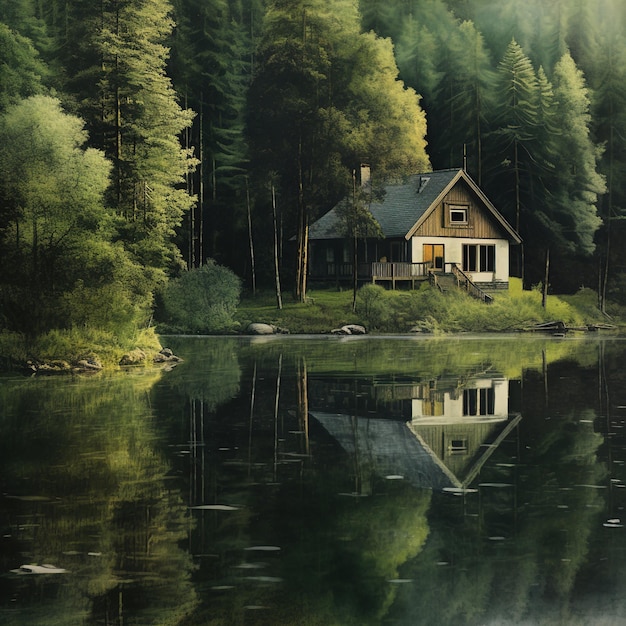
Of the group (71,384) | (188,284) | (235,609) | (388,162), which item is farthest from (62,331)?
(388,162)

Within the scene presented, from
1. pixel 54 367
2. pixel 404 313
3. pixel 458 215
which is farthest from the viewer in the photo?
pixel 458 215

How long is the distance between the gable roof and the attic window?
1.20m

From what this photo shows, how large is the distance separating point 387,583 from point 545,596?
1.27 metres

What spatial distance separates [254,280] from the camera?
63469mm

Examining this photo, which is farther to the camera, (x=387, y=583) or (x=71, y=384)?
(x=71, y=384)

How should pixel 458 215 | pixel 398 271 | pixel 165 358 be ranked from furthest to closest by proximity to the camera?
pixel 458 215, pixel 398 271, pixel 165 358

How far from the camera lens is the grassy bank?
5362cm

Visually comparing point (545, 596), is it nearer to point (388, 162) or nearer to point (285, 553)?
point (285, 553)

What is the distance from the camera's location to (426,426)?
19.7 meters

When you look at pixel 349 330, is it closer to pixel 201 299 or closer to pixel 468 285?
pixel 201 299

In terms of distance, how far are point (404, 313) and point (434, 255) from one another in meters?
10.9

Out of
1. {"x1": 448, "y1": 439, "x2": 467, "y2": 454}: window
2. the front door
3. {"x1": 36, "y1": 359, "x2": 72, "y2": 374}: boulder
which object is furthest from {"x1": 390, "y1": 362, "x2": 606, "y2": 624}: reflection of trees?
the front door

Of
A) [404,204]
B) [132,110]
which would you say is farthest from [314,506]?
[404,204]

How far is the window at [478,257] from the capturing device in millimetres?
65250
